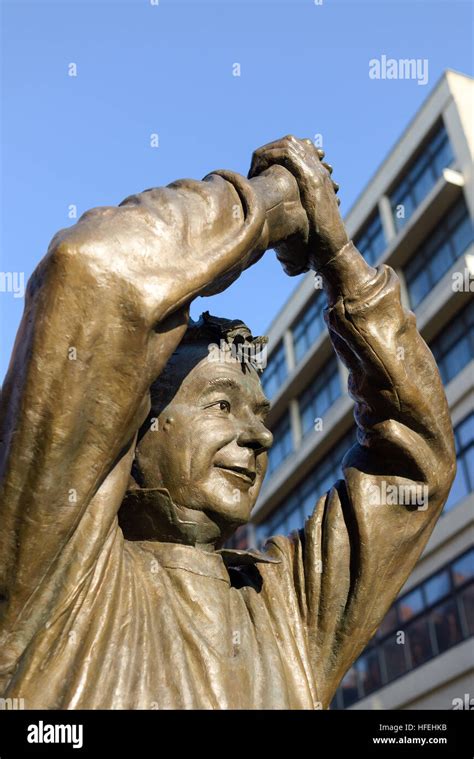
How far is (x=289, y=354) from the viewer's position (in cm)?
2998

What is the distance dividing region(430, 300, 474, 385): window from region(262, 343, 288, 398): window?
8.83 metres

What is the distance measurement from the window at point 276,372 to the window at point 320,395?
1447 mm

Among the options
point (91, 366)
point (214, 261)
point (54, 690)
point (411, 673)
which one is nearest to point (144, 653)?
point (54, 690)

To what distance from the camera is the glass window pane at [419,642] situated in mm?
19625

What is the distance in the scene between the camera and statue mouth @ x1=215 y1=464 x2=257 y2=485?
2855 mm

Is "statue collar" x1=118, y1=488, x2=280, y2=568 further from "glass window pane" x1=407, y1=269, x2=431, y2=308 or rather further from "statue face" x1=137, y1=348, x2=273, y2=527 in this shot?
"glass window pane" x1=407, y1=269, x2=431, y2=308

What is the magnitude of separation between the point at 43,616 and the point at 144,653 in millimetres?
312

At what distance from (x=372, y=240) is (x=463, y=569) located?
36.0 ft

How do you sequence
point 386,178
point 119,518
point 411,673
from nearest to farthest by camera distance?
point 119,518 → point 411,673 → point 386,178

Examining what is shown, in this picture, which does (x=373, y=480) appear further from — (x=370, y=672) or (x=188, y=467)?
(x=370, y=672)

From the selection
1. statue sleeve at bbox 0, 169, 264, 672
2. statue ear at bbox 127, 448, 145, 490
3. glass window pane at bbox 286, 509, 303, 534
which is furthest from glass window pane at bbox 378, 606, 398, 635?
statue sleeve at bbox 0, 169, 264, 672

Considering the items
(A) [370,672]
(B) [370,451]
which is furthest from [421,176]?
(B) [370,451]

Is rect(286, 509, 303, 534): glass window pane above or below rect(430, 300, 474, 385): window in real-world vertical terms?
below
